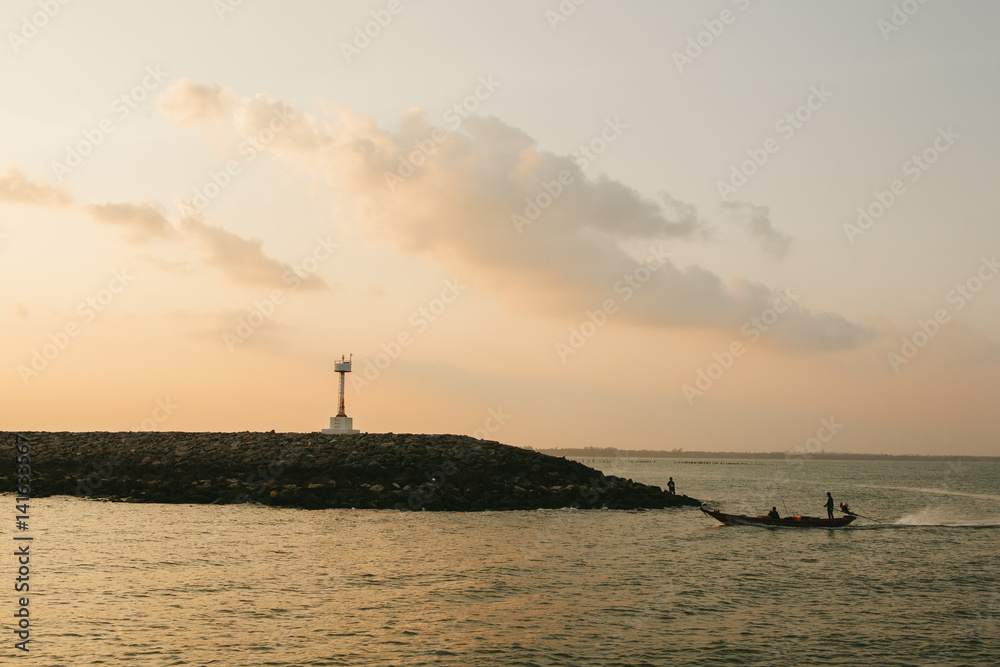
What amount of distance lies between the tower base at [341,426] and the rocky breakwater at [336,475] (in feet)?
31.6

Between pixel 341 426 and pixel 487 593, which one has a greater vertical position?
pixel 341 426

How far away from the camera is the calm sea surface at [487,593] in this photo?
60.6 feet

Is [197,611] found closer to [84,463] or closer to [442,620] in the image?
[442,620]

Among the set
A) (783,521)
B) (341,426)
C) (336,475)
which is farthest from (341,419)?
(783,521)

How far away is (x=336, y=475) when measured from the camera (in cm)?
5253

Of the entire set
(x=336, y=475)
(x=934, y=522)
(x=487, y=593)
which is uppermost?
(x=336, y=475)

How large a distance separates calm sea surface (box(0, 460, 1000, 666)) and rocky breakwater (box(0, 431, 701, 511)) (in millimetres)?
6915

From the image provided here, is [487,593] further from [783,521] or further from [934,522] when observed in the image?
[934,522]

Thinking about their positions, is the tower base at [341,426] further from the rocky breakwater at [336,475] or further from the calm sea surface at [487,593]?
the calm sea surface at [487,593]

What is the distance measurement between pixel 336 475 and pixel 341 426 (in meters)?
24.4

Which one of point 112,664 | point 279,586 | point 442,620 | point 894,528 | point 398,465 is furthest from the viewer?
point 398,465

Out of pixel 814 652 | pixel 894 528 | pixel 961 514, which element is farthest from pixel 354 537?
pixel 961 514

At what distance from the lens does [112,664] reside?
16.6 meters

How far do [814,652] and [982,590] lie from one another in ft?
42.4
